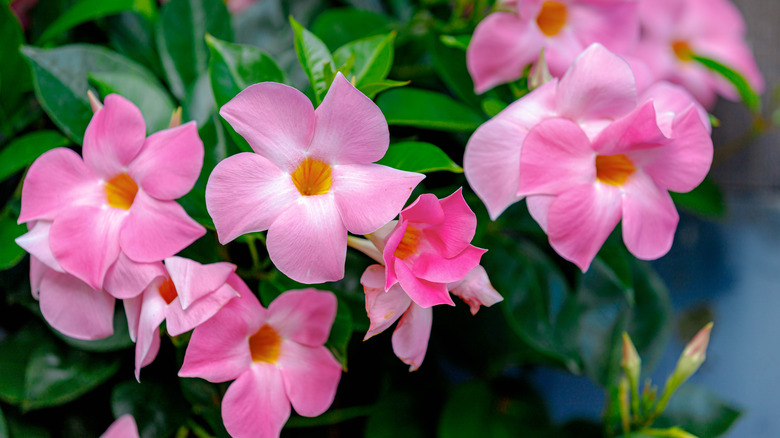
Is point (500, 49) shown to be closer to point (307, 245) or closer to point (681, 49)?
point (307, 245)

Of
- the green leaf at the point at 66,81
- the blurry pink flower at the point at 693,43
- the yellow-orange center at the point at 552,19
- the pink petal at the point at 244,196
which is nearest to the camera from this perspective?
the pink petal at the point at 244,196

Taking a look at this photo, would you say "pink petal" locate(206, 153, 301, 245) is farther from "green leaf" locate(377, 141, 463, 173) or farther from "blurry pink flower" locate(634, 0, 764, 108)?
"blurry pink flower" locate(634, 0, 764, 108)

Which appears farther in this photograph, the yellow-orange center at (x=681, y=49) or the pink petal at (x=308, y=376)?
the yellow-orange center at (x=681, y=49)

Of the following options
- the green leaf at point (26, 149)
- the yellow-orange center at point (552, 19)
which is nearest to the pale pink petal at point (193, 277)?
the green leaf at point (26, 149)

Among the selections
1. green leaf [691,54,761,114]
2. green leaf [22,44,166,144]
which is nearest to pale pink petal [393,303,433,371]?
green leaf [22,44,166,144]

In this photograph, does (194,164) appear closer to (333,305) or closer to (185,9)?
(333,305)

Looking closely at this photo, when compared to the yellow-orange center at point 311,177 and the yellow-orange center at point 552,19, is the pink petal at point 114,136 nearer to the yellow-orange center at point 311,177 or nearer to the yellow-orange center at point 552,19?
the yellow-orange center at point 311,177

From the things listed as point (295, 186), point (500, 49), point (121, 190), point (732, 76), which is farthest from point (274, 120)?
point (732, 76)

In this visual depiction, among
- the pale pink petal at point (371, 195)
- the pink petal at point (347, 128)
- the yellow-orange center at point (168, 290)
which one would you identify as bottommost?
the yellow-orange center at point (168, 290)
